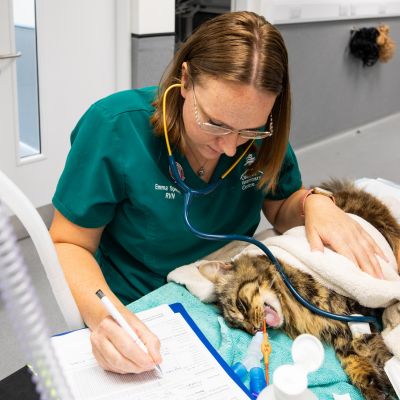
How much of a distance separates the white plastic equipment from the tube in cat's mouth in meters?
0.37

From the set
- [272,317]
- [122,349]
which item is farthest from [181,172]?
[122,349]

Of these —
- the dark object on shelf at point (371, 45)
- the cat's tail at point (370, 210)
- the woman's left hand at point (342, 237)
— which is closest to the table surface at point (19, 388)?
the woman's left hand at point (342, 237)

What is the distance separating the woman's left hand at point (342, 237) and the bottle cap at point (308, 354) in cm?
34

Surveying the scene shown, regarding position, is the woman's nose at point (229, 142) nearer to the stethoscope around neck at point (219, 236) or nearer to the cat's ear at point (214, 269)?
the stethoscope around neck at point (219, 236)

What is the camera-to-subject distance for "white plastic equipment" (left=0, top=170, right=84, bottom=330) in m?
0.74

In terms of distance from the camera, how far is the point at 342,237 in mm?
1197

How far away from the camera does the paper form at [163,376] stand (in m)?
0.84

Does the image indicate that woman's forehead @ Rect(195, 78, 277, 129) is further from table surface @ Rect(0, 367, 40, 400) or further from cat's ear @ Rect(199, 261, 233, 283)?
table surface @ Rect(0, 367, 40, 400)

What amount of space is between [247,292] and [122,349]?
1.12 ft

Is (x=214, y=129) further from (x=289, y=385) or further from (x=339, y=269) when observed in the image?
(x=289, y=385)

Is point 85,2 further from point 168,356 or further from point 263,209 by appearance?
point 168,356

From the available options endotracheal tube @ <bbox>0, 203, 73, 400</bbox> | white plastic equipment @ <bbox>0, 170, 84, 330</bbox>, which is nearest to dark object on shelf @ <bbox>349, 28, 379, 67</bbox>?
white plastic equipment @ <bbox>0, 170, 84, 330</bbox>

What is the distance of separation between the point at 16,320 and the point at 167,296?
31.2 inches

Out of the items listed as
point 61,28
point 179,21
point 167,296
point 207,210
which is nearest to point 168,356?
point 167,296
